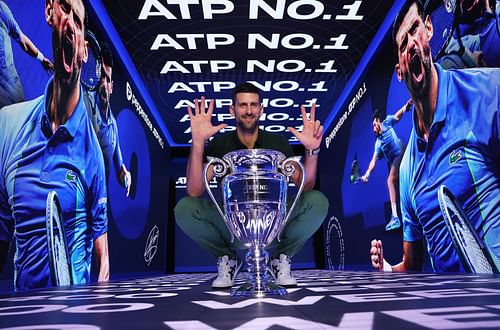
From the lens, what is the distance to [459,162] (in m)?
2.89

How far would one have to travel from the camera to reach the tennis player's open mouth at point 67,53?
128 inches

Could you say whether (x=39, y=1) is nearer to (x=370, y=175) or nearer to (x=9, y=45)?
(x=9, y=45)

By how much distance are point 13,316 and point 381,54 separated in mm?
4431

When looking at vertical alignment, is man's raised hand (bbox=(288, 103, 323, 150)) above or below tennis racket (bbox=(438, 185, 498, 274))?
above

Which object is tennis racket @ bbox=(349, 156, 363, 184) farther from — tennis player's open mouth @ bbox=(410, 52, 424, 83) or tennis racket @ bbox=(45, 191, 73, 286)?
tennis racket @ bbox=(45, 191, 73, 286)

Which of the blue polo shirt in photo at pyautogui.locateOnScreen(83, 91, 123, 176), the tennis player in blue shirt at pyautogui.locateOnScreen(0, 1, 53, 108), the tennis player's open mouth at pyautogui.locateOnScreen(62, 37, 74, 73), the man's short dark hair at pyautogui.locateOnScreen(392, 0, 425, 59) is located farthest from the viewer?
the blue polo shirt in photo at pyautogui.locateOnScreen(83, 91, 123, 176)

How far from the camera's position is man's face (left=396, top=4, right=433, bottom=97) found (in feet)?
11.1

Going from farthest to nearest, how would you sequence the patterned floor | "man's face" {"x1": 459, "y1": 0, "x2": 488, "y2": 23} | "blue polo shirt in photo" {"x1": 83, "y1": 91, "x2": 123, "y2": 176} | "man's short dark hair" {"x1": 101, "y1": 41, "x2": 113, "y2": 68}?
"man's short dark hair" {"x1": 101, "y1": 41, "x2": 113, "y2": 68} < "blue polo shirt in photo" {"x1": 83, "y1": 91, "x2": 123, "y2": 176} < "man's face" {"x1": 459, "y1": 0, "x2": 488, "y2": 23} < the patterned floor

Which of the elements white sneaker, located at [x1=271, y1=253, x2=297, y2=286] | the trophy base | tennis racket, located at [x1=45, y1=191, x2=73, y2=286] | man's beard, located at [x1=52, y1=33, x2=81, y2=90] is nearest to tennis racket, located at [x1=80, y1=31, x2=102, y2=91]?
man's beard, located at [x1=52, y1=33, x2=81, y2=90]

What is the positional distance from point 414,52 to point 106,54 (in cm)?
316

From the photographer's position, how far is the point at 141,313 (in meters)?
1.03

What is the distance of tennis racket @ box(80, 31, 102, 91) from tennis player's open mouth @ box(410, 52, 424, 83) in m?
3.03

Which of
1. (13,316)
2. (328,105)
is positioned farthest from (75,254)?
(328,105)

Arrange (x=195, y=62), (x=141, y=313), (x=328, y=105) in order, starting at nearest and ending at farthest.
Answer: (x=141, y=313) < (x=195, y=62) < (x=328, y=105)
